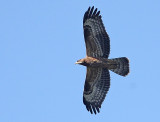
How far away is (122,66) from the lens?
74.0 feet

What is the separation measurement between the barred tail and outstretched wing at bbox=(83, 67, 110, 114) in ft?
1.86

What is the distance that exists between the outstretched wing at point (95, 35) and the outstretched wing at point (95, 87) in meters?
0.94

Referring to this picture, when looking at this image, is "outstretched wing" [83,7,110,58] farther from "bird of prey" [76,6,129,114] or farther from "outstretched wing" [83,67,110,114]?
"outstretched wing" [83,67,110,114]

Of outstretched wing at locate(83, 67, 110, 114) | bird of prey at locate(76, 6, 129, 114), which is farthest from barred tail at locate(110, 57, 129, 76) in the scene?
outstretched wing at locate(83, 67, 110, 114)

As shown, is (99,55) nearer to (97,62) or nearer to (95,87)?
(97,62)

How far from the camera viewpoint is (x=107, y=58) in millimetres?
22281

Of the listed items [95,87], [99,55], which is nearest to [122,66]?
[99,55]

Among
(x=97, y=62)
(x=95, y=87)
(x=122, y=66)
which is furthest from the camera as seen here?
(x=95, y=87)

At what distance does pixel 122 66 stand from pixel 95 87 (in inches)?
66.4

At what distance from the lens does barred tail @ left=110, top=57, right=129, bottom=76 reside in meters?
22.5

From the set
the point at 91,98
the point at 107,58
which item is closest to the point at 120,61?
the point at 107,58

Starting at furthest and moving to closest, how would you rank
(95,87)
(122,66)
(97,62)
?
(95,87), (122,66), (97,62)

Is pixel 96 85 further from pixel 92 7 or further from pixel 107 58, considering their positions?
pixel 92 7

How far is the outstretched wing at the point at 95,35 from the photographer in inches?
876
